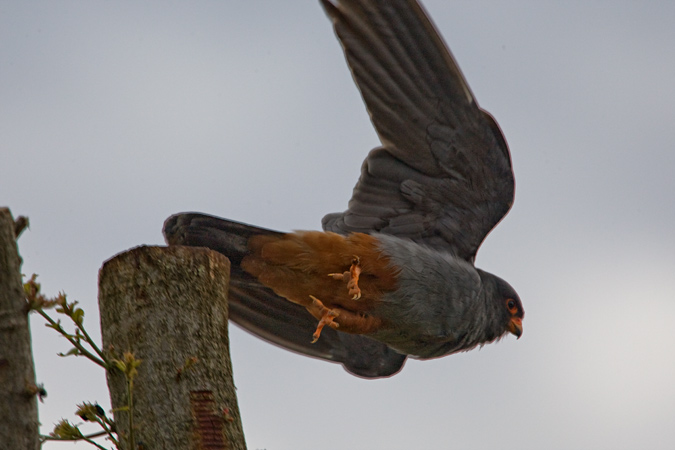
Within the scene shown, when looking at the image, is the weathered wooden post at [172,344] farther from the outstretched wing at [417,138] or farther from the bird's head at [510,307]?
the bird's head at [510,307]

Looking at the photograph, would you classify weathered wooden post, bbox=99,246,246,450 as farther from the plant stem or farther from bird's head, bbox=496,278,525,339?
bird's head, bbox=496,278,525,339

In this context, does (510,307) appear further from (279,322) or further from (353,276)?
(279,322)

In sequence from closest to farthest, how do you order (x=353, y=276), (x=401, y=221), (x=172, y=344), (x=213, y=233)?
(x=172, y=344) < (x=213, y=233) < (x=353, y=276) < (x=401, y=221)

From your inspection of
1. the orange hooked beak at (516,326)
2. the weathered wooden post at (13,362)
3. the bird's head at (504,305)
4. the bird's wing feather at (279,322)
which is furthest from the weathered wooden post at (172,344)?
the orange hooked beak at (516,326)

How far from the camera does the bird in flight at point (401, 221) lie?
18.8 feet

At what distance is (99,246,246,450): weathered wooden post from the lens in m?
3.16

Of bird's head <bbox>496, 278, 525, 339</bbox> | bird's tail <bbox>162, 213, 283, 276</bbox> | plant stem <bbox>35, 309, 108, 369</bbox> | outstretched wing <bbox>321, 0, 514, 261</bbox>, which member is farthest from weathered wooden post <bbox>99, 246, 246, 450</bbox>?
bird's head <bbox>496, 278, 525, 339</bbox>

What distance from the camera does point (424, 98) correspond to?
5.85 m

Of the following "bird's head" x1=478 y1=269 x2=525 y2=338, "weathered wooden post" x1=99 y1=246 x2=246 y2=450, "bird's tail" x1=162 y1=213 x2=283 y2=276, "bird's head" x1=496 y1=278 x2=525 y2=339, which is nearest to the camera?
"weathered wooden post" x1=99 y1=246 x2=246 y2=450

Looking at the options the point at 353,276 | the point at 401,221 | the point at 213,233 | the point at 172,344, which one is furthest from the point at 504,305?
the point at 172,344

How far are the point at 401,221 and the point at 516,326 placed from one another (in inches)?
61.7

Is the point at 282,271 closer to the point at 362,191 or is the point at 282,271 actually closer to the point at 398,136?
the point at 362,191

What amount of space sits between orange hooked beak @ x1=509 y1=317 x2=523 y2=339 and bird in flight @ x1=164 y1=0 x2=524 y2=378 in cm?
48

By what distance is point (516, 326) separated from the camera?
693cm
